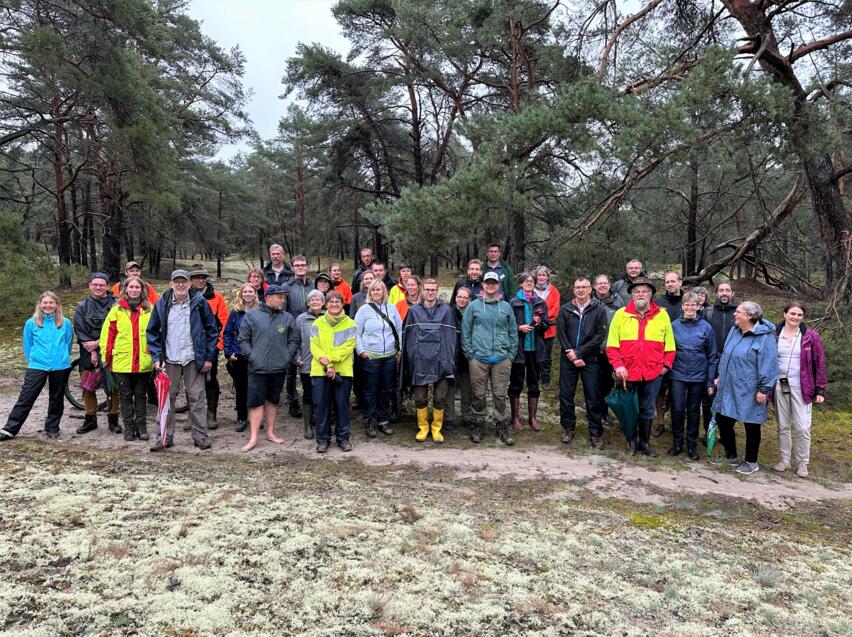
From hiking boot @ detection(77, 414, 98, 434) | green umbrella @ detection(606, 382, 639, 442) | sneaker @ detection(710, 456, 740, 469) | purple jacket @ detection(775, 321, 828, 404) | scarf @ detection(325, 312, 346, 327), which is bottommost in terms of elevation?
sneaker @ detection(710, 456, 740, 469)

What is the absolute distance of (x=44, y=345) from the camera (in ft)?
16.8

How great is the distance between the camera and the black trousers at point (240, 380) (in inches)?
227

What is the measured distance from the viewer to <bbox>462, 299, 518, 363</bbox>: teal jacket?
17.9 feet

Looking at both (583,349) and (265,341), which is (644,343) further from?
(265,341)

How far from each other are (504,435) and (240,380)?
3.35 metres

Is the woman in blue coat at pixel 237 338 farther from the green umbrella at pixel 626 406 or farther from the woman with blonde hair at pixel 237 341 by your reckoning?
the green umbrella at pixel 626 406

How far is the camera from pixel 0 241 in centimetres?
951

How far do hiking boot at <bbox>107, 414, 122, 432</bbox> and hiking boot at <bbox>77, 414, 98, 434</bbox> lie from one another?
0.14 metres

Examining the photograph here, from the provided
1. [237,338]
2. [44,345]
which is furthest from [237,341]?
[44,345]

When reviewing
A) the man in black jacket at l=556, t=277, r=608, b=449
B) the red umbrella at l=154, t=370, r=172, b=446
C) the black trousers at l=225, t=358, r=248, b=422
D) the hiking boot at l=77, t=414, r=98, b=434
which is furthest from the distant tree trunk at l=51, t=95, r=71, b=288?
the man in black jacket at l=556, t=277, r=608, b=449

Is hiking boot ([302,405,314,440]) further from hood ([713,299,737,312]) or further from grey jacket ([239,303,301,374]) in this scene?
hood ([713,299,737,312])

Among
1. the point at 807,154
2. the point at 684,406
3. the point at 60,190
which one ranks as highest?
the point at 60,190

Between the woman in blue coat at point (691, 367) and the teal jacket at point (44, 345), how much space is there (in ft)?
22.2

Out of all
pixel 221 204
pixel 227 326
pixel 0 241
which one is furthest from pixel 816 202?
pixel 221 204
